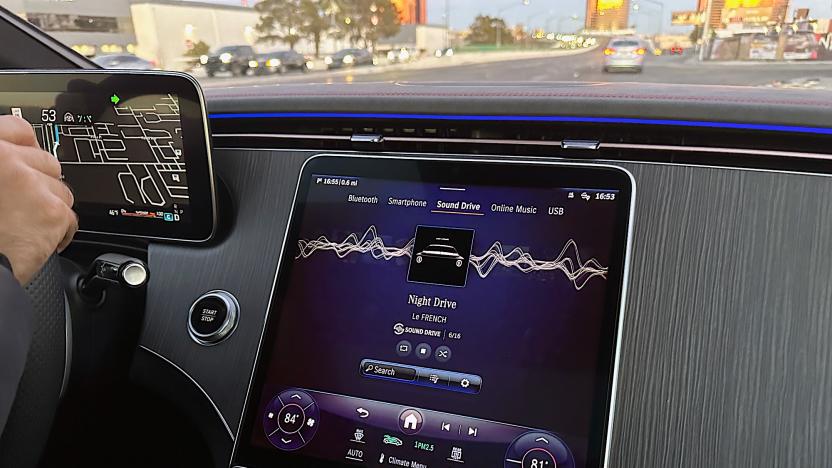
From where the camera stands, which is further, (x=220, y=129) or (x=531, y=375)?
(x=220, y=129)

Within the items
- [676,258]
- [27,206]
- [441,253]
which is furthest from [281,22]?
[27,206]

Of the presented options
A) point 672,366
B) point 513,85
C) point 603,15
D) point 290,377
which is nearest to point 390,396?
point 290,377

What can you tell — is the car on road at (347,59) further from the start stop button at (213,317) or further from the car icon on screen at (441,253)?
the car icon on screen at (441,253)

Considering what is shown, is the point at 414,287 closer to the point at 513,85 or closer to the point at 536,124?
the point at 536,124

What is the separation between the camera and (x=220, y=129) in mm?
1446

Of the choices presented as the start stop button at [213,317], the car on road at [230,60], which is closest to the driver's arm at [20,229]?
the start stop button at [213,317]

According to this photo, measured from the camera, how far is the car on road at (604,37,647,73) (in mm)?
2838

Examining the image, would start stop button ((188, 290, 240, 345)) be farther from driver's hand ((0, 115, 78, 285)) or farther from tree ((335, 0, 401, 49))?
tree ((335, 0, 401, 49))

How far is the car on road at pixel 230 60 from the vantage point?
389cm

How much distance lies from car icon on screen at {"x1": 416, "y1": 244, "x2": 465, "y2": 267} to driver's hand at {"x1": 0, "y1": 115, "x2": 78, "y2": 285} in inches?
21.7

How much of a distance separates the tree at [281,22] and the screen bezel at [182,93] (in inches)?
216

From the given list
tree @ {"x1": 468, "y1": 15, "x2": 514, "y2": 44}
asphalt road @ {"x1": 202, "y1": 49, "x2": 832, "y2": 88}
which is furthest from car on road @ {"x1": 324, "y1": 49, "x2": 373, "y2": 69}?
asphalt road @ {"x1": 202, "y1": 49, "x2": 832, "y2": 88}

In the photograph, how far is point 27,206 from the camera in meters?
0.66

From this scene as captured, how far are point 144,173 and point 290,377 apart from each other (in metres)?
0.49
